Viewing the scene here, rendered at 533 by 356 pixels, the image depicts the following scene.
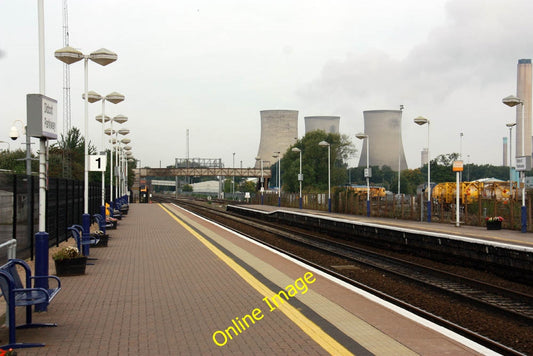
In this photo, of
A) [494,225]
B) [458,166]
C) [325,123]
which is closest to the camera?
[494,225]

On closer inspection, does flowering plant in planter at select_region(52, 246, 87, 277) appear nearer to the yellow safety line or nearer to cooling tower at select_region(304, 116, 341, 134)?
the yellow safety line

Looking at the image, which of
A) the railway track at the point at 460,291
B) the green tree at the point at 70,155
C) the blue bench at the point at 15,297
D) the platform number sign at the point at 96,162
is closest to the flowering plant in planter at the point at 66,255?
the blue bench at the point at 15,297

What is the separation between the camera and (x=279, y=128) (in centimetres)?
9738

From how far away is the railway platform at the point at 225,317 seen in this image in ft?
20.4

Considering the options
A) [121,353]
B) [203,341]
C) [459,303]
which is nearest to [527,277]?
[459,303]

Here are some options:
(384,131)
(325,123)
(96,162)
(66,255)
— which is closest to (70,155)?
(96,162)

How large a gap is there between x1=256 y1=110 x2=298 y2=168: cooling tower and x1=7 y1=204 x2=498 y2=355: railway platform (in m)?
85.1

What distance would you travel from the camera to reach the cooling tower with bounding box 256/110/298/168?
97188 mm

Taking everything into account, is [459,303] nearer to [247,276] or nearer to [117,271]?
[247,276]

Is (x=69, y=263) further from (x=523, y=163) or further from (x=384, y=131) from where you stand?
(x=384, y=131)

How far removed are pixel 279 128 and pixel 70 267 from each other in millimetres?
86772

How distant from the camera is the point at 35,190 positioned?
48.3ft

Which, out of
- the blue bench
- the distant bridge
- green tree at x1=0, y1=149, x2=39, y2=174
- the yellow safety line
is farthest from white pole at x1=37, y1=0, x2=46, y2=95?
the distant bridge

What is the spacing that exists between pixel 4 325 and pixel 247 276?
488 cm
